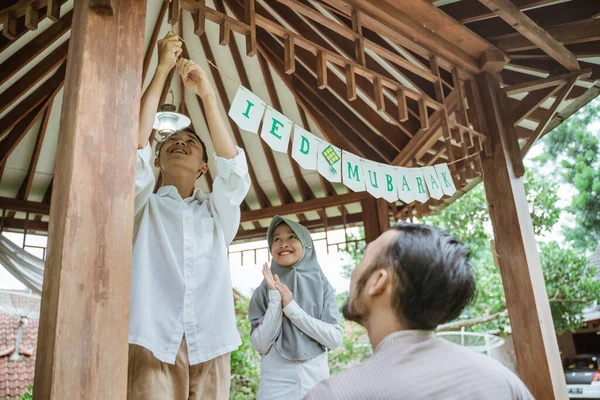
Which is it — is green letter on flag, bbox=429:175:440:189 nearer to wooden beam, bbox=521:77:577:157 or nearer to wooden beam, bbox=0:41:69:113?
wooden beam, bbox=521:77:577:157

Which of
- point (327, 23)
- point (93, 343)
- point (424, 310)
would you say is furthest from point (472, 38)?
point (93, 343)

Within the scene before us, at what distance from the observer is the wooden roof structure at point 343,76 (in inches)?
126

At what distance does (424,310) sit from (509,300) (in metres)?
2.67

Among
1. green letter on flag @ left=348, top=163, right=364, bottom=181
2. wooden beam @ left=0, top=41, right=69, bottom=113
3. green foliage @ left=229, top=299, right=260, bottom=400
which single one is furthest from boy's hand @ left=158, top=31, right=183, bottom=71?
green foliage @ left=229, top=299, right=260, bottom=400

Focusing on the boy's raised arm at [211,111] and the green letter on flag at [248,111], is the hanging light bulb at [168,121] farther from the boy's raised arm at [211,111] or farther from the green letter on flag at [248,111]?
the boy's raised arm at [211,111]

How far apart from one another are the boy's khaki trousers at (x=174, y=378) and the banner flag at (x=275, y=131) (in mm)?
1361

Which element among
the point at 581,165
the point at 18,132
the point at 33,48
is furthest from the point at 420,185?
the point at 581,165

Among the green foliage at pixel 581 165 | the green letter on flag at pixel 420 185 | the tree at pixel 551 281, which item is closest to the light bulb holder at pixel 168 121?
the green letter on flag at pixel 420 185

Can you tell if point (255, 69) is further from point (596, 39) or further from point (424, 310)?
point (424, 310)

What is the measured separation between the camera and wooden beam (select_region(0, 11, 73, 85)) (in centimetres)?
451

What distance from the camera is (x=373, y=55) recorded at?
433 cm

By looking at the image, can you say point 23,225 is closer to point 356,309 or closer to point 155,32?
point 155,32

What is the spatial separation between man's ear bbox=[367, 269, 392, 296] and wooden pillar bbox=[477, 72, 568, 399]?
2602 millimetres

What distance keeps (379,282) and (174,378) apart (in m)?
0.87
